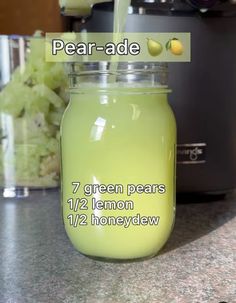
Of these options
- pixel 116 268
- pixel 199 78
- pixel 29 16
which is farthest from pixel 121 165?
pixel 29 16

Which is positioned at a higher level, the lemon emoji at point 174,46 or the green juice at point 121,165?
the lemon emoji at point 174,46

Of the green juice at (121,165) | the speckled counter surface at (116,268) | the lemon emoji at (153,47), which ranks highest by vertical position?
the lemon emoji at (153,47)

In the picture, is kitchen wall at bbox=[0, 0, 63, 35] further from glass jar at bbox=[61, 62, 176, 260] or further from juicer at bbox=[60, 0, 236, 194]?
glass jar at bbox=[61, 62, 176, 260]

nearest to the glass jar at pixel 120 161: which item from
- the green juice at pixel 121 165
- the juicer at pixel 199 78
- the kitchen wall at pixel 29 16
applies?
the green juice at pixel 121 165

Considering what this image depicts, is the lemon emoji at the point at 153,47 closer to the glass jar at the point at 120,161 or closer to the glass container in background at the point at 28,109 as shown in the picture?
the glass jar at the point at 120,161

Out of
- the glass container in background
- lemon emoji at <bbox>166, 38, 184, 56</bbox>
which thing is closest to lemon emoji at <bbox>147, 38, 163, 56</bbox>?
lemon emoji at <bbox>166, 38, 184, 56</bbox>

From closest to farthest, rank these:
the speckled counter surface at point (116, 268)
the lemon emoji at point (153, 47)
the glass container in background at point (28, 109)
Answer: the speckled counter surface at point (116, 268), the lemon emoji at point (153, 47), the glass container in background at point (28, 109)

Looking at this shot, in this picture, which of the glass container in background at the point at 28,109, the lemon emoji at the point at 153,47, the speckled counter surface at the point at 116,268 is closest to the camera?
the speckled counter surface at the point at 116,268

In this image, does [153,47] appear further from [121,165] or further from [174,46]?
[121,165]
